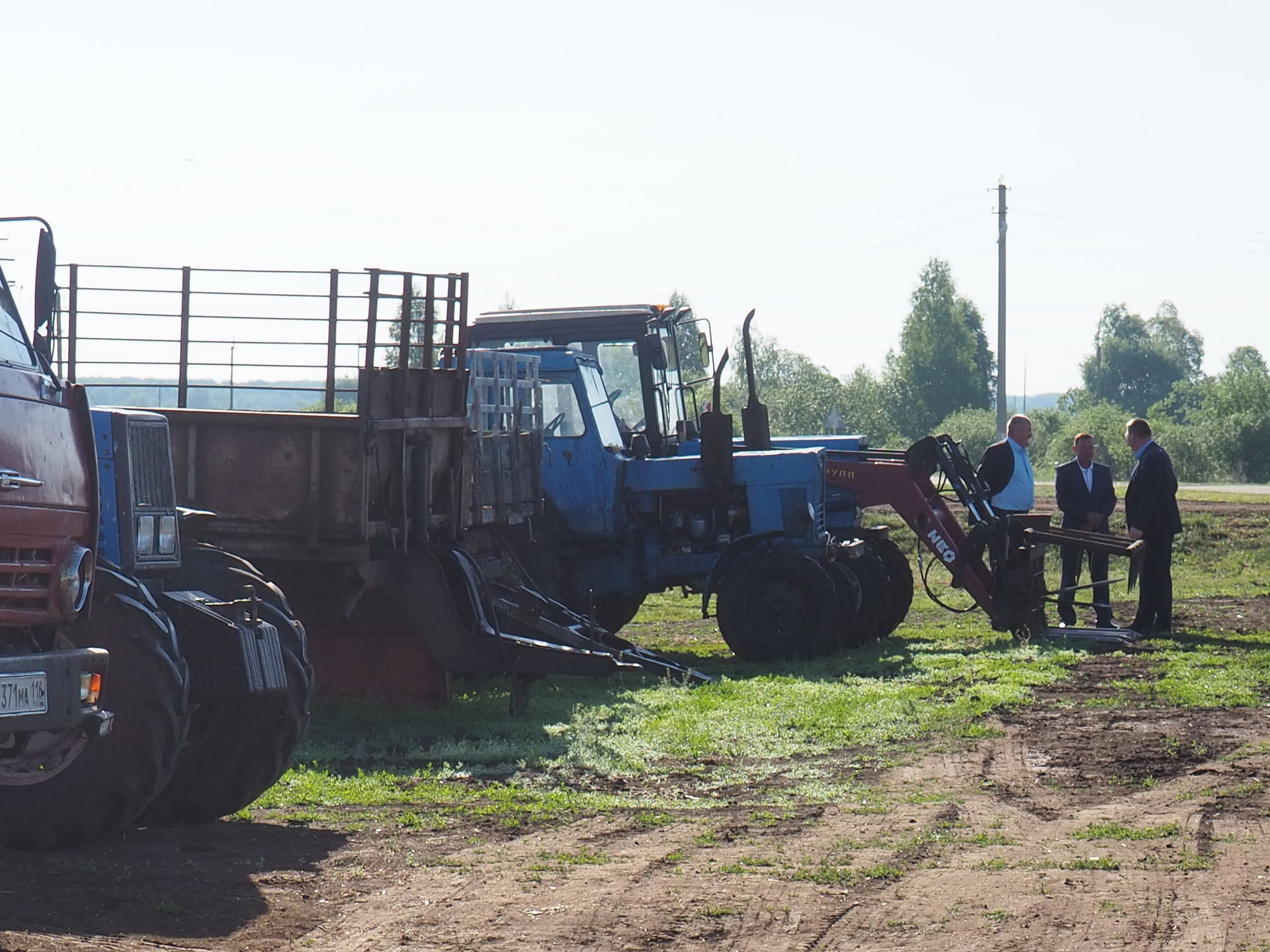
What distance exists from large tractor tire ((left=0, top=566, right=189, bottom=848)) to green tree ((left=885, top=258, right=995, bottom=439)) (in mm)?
96208

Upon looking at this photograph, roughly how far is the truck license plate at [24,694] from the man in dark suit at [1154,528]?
37.2 feet

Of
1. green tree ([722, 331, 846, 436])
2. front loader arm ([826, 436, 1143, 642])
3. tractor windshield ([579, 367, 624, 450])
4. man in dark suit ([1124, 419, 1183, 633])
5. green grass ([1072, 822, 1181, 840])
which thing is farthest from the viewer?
green tree ([722, 331, 846, 436])

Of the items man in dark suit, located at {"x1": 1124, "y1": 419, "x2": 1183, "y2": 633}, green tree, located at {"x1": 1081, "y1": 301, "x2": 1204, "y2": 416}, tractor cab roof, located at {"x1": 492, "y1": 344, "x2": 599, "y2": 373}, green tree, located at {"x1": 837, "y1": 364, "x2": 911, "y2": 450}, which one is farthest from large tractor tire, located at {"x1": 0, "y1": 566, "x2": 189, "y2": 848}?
green tree, located at {"x1": 1081, "y1": 301, "x2": 1204, "y2": 416}

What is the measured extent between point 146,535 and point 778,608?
731 centimetres

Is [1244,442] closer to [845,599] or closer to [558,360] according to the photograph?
[845,599]

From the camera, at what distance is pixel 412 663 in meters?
10.8

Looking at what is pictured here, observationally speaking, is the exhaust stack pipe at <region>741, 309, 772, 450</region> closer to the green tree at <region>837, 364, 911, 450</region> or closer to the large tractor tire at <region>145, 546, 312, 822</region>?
the large tractor tire at <region>145, 546, 312, 822</region>

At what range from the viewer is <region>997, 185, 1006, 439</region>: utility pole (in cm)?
3919

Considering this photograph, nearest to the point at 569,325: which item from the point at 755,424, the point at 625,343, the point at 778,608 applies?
the point at 625,343

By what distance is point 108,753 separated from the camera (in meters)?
6.71

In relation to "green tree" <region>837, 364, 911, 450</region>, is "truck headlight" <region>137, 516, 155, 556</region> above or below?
below

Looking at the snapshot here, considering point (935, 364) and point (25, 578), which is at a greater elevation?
point (935, 364)

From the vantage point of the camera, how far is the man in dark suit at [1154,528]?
15.3 m

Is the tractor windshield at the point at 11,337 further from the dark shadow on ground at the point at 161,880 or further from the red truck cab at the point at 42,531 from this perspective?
the dark shadow on ground at the point at 161,880
